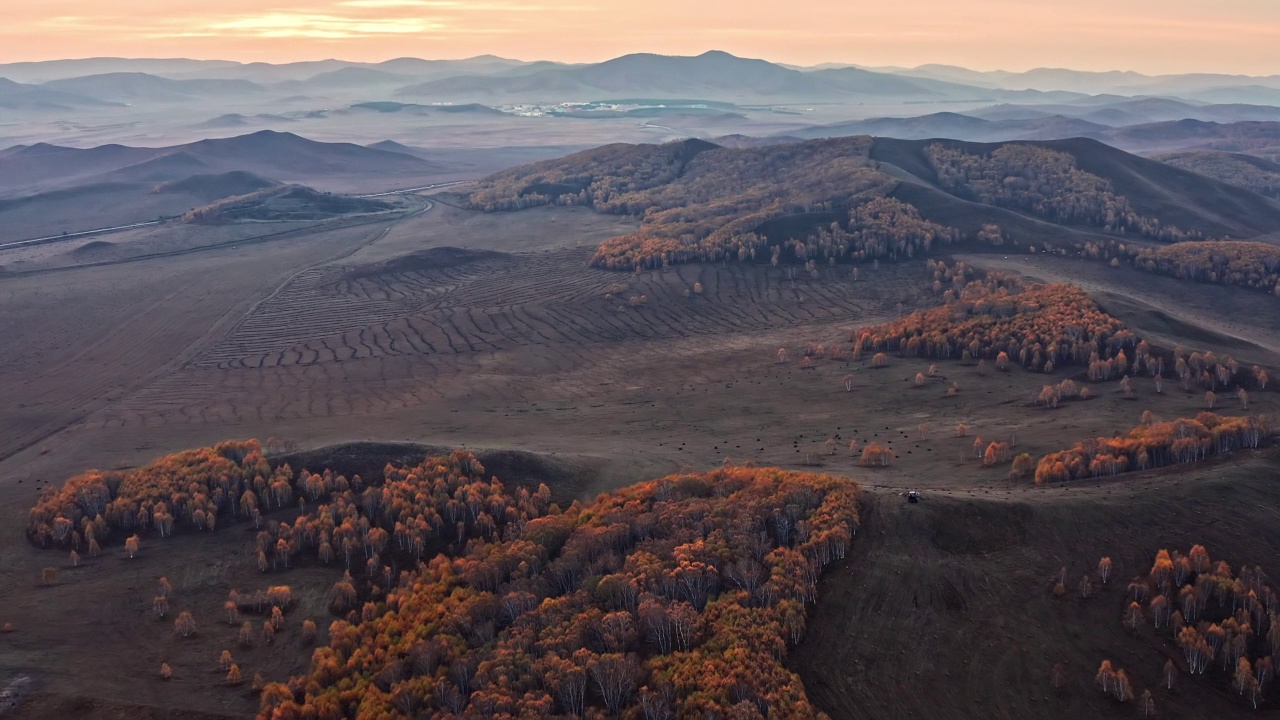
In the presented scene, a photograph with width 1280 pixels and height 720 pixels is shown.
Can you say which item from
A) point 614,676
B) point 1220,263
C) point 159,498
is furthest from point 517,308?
point 1220,263

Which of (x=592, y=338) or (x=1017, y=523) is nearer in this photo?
(x=1017, y=523)

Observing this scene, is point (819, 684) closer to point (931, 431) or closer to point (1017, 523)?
point (1017, 523)

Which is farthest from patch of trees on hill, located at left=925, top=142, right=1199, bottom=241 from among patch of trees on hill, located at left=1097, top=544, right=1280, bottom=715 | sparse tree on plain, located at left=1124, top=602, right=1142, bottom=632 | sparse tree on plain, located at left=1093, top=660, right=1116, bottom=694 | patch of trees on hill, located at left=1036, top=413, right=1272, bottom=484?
sparse tree on plain, located at left=1093, top=660, right=1116, bottom=694

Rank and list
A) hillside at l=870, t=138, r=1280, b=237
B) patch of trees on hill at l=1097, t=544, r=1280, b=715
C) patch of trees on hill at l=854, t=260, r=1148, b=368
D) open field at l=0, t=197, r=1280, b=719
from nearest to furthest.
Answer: patch of trees on hill at l=1097, t=544, r=1280, b=715 < open field at l=0, t=197, r=1280, b=719 < patch of trees on hill at l=854, t=260, r=1148, b=368 < hillside at l=870, t=138, r=1280, b=237

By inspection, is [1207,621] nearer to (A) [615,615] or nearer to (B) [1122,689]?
(B) [1122,689]

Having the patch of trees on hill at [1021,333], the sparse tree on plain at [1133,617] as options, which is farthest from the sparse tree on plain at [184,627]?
the patch of trees on hill at [1021,333]

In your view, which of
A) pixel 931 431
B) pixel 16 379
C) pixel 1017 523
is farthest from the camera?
pixel 16 379

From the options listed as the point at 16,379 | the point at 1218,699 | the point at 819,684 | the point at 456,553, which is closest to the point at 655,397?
the point at 456,553

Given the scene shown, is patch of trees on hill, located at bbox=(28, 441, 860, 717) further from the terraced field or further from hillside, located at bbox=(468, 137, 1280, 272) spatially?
hillside, located at bbox=(468, 137, 1280, 272)

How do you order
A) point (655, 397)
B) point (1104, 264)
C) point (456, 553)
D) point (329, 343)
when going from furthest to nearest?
point (1104, 264) < point (329, 343) < point (655, 397) < point (456, 553)
